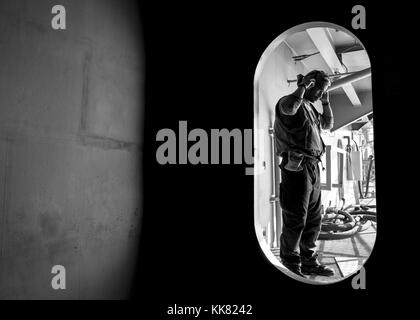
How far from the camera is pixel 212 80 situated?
1.71 m

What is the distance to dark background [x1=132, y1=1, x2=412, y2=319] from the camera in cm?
147

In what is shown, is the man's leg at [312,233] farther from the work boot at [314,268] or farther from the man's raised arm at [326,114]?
the man's raised arm at [326,114]

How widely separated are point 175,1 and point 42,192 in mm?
1271

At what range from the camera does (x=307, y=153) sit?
2369mm

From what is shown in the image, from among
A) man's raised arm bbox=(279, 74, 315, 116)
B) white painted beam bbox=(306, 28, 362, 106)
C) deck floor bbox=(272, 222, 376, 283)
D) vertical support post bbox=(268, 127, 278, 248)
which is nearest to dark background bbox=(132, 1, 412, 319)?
man's raised arm bbox=(279, 74, 315, 116)

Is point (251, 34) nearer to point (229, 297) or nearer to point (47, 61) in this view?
point (47, 61)

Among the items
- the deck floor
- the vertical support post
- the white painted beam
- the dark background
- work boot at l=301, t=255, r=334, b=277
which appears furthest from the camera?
the vertical support post

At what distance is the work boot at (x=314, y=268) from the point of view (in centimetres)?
238

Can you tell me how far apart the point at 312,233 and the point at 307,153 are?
25.0 inches

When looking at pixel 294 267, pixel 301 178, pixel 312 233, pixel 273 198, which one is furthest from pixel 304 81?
pixel 273 198

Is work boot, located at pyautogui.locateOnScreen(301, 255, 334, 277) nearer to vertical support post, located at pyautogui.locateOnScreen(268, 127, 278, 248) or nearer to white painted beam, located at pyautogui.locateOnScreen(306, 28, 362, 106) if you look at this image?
vertical support post, located at pyautogui.locateOnScreen(268, 127, 278, 248)

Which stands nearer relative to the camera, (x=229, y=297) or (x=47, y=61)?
(x=47, y=61)

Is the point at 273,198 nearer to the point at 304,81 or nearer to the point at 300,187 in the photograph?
the point at 300,187
